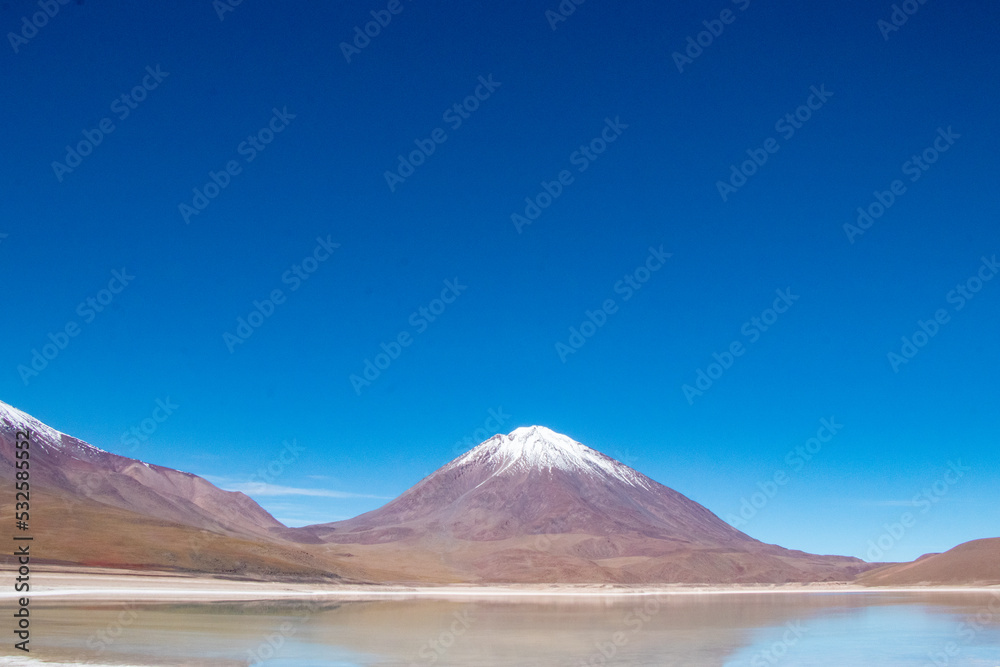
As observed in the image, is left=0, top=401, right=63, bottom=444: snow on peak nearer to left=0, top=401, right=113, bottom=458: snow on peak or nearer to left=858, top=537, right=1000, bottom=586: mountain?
left=0, top=401, right=113, bottom=458: snow on peak

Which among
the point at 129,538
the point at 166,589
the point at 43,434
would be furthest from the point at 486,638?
the point at 43,434

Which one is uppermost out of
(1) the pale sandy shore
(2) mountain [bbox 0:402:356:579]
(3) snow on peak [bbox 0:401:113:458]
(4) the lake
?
(3) snow on peak [bbox 0:401:113:458]

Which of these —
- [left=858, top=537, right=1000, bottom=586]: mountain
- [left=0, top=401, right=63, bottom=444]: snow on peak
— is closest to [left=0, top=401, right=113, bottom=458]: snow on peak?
[left=0, top=401, right=63, bottom=444]: snow on peak

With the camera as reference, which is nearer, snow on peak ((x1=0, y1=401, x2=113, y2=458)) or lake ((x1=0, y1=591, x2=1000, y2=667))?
lake ((x1=0, y1=591, x2=1000, y2=667))

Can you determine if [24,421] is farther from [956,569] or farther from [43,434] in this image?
[956,569]

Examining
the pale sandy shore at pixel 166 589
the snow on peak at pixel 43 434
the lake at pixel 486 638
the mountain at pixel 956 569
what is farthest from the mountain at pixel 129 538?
the mountain at pixel 956 569

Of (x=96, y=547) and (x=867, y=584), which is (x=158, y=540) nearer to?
(x=96, y=547)

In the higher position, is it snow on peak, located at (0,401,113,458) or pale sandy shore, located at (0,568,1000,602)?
snow on peak, located at (0,401,113,458)
